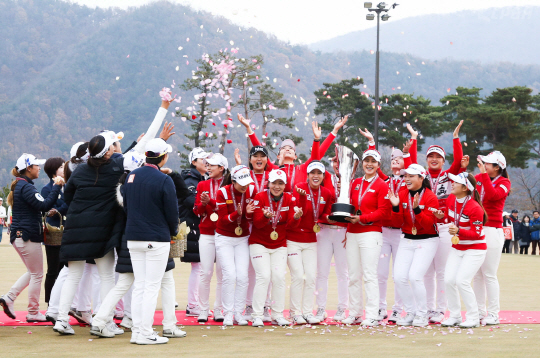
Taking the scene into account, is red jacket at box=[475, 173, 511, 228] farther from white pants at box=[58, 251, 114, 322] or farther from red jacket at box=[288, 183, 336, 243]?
white pants at box=[58, 251, 114, 322]

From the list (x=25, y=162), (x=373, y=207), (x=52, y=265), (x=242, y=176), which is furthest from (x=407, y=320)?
(x=25, y=162)

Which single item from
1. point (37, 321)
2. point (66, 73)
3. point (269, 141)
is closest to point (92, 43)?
point (66, 73)

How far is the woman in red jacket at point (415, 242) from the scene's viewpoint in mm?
7965

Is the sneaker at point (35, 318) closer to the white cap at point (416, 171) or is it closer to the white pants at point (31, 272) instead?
the white pants at point (31, 272)

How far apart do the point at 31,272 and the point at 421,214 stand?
5.01 meters

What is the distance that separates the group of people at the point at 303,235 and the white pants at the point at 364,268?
0.01 metres

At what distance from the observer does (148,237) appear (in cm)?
669

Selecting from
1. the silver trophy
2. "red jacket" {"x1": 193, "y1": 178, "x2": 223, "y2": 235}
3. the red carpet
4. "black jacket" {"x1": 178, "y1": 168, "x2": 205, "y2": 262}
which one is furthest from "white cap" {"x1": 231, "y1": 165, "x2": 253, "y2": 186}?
the red carpet

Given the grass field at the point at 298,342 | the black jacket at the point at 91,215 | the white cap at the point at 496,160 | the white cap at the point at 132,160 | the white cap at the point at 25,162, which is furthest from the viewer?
the white cap at the point at 496,160

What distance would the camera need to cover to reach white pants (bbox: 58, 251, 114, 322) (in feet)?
23.4

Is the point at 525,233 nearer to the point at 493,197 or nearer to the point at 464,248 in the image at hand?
the point at 493,197

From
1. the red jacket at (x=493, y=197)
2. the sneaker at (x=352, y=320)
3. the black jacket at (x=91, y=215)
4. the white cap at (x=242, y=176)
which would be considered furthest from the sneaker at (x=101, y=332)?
the red jacket at (x=493, y=197)

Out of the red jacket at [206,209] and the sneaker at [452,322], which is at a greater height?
the red jacket at [206,209]

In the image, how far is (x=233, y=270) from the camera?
26.7 feet
